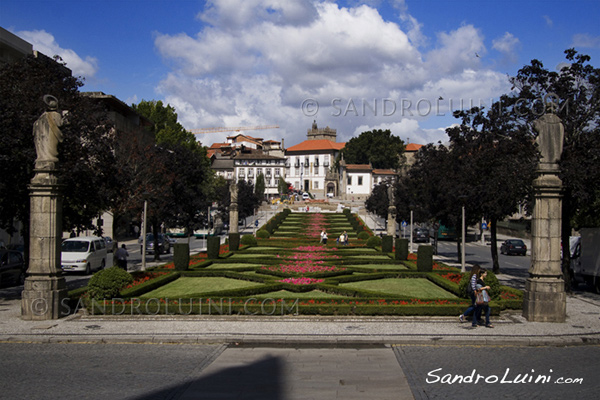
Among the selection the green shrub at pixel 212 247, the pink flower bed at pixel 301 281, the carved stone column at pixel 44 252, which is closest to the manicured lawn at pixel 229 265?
the green shrub at pixel 212 247

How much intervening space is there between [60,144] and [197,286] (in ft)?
23.7

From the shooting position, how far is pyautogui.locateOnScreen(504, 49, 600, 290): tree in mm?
19047

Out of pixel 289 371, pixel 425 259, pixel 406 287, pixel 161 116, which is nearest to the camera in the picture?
pixel 289 371

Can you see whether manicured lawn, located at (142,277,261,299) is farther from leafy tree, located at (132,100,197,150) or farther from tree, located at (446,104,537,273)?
leafy tree, located at (132,100,197,150)

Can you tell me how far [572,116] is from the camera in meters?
20.5

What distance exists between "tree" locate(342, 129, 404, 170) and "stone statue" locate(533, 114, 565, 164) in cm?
10849

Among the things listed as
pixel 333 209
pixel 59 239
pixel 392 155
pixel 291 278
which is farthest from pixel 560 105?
pixel 392 155

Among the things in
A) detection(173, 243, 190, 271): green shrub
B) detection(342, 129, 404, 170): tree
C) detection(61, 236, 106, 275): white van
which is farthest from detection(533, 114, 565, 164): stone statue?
detection(342, 129, 404, 170): tree

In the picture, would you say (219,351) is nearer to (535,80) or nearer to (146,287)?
(146,287)

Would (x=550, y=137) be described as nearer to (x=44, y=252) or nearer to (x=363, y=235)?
(x=44, y=252)

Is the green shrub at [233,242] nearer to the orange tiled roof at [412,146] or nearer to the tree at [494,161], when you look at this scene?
the tree at [494,161]

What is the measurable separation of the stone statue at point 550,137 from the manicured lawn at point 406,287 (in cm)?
610

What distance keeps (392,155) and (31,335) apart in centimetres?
11532

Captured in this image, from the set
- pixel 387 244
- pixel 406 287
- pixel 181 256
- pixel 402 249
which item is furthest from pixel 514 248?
pixel 181 256
